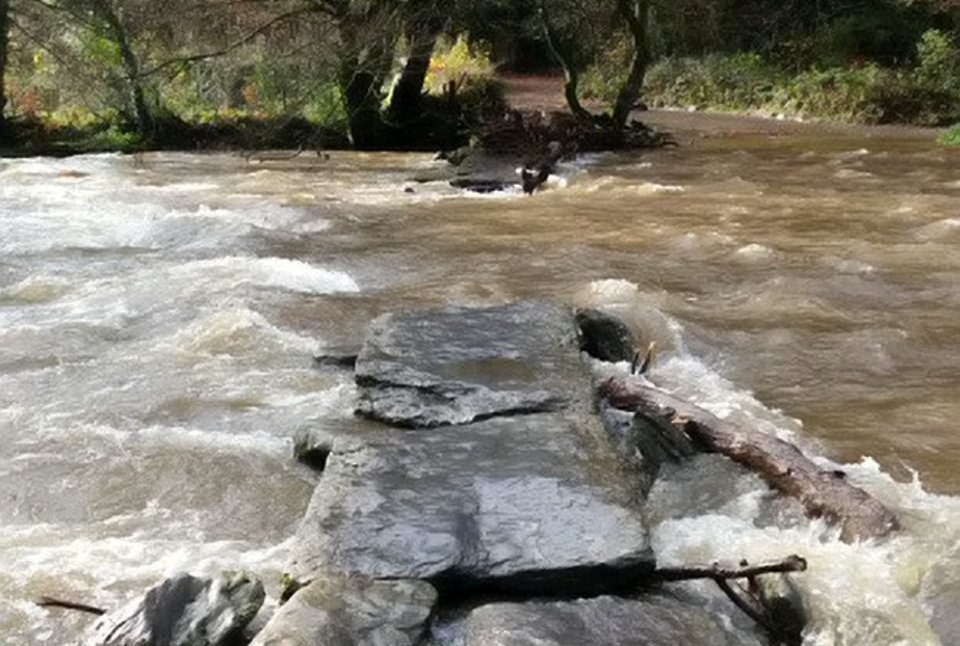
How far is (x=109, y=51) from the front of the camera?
20.8 m

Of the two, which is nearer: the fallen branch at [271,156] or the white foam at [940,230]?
the white foam at [940,230]

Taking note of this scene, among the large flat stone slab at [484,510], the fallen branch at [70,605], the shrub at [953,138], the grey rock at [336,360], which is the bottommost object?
the shrub at [953,138]

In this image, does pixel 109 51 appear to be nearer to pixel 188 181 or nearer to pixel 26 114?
pixel 26 114

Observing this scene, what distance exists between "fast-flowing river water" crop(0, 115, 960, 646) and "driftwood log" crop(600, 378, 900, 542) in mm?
92

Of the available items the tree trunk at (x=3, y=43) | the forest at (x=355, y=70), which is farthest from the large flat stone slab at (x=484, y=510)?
the tree trunk at (x=3, y=43)

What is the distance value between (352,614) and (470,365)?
7.19 ft

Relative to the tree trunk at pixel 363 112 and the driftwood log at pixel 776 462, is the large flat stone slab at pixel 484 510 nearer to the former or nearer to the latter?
the driftwood log at pixel 776 462

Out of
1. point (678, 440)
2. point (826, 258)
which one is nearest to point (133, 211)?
point (826, 258)

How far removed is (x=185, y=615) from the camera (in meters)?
3.17

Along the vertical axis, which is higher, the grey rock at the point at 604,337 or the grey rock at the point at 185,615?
the grey rock at the point at 185,615

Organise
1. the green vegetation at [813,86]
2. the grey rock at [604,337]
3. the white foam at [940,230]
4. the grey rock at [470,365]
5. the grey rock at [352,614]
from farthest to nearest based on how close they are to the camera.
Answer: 1. the green vegetation at [813,86]
2. the white foam at [940,230]
3. the grey rock at [604,337]
4. the grey rock at [470,365]
5. the grey rock at [352,614]

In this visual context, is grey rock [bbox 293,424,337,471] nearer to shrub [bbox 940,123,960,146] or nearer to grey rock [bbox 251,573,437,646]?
grey rock [bbox 251,573,437,646]

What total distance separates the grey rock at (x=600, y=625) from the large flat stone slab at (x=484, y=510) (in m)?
0.13

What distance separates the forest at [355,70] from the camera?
1838 cm
